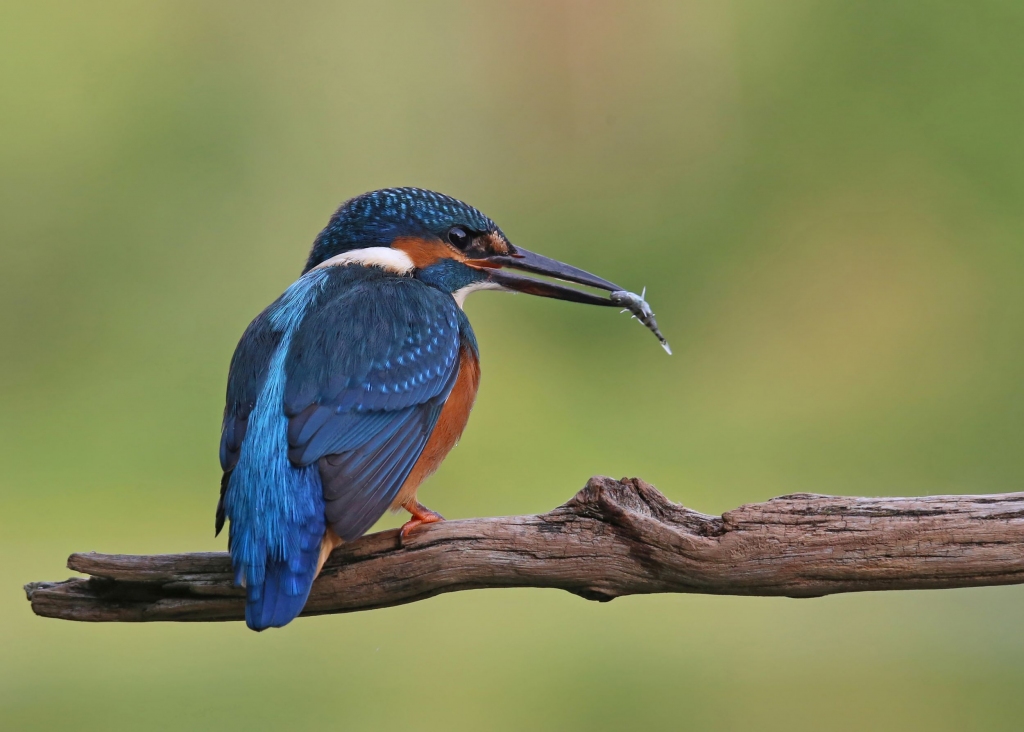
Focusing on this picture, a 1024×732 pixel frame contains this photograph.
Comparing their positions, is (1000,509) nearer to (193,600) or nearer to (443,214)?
(443,214)

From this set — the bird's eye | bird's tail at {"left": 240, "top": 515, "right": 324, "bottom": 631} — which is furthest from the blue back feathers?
the bird's eye

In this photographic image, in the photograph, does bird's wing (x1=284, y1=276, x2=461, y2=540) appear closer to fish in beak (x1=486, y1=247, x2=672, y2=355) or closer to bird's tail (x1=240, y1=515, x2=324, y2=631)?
bird's tail (x1=240, y1=515, x2=324, y2=631)

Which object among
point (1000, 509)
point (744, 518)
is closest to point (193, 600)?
point (744, 518)

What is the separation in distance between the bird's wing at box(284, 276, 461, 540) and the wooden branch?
145 mm

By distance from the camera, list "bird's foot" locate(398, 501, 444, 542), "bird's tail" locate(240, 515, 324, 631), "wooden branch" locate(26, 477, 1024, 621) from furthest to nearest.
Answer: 1. "bird's foot" locate(398, 501, 444, 542)
2. "wooden branch" locate(26, 477, 1024, 621)
3. "bird's tail" locate(240, 515, 324, 631)

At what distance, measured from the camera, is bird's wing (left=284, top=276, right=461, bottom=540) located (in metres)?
1.53

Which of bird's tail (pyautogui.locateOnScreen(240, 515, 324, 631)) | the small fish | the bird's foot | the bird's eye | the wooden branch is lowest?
bird's tail (pyautogui.locateOnScreen(240, 515, 324, 631))

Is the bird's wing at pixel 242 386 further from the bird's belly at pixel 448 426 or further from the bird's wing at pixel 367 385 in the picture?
the bird's belly at pixel 448 426

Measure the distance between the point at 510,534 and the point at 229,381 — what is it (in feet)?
1.73

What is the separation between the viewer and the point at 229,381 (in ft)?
5.60

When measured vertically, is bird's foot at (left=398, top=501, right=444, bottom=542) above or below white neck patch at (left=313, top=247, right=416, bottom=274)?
below

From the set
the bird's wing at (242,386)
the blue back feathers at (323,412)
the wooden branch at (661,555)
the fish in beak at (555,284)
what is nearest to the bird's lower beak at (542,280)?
the fish in beak at (555,284)

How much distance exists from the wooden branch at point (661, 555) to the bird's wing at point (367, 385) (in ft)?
0.48

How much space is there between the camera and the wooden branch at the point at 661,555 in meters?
1.52
